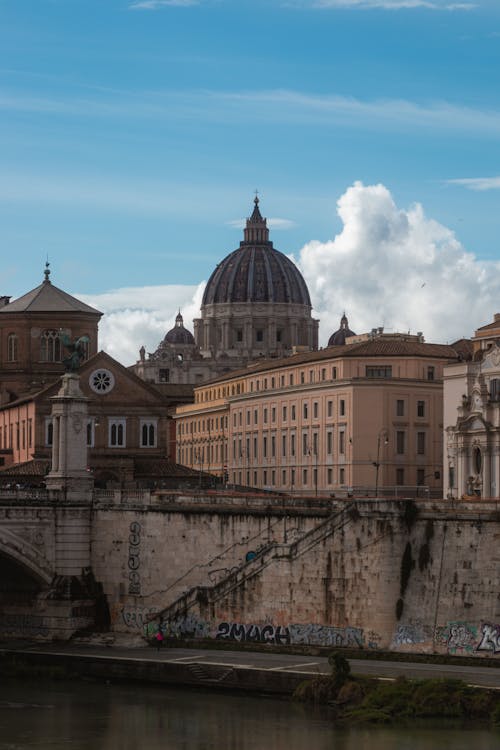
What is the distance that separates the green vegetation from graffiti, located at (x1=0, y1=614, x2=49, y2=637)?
18.0 m

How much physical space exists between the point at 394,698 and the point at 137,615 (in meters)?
19.7

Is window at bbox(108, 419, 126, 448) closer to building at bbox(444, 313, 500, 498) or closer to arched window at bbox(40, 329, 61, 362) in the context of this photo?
arched window at bbox(40, 329, 61, 362)

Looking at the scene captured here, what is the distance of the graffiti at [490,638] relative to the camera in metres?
64.1

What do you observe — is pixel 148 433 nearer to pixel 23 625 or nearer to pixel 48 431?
pixel 48 431

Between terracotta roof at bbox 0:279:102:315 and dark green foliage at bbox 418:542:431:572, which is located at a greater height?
terracotta roof at bbox 0:279:102:315

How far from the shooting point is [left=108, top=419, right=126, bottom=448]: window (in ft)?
344

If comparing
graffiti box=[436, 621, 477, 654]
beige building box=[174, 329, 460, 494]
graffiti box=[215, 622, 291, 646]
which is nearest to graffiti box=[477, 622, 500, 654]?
graffiti box=[436, 621, 477, 654]

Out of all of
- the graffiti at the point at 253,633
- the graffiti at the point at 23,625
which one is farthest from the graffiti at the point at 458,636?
the graffiti at the point at 23,625

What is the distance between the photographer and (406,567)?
221ft

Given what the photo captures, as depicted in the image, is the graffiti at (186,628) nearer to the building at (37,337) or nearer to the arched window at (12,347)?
the building at (37,337)

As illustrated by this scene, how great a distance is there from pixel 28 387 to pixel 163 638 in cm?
4736

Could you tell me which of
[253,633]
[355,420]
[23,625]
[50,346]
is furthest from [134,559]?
[50,346]

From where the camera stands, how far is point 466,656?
2534 inches

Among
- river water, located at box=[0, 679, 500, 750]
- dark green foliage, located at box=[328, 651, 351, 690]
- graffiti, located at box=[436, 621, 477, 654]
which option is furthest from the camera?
graffiti, located at box=[436, 621, 477, 654]
